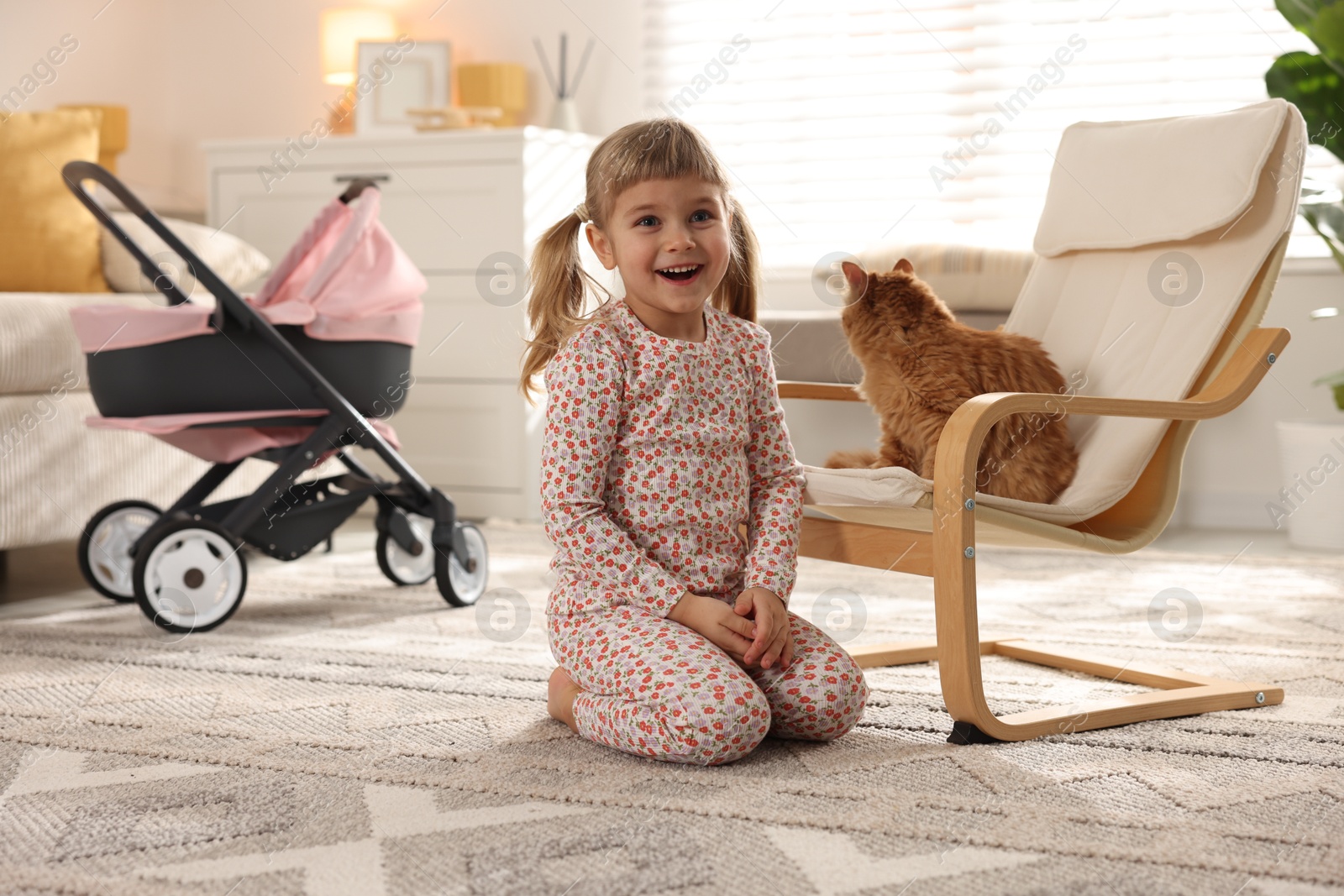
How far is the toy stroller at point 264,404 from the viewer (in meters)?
2.04

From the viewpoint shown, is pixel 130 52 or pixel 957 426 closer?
pixel 957 426

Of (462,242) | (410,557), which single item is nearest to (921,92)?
(462,242)

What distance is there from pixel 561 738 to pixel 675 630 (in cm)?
20

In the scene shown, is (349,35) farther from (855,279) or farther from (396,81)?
(855,279)

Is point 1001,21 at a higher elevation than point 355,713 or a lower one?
higher

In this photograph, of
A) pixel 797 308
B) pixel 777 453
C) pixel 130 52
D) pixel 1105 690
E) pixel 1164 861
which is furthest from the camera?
pixel 130 52

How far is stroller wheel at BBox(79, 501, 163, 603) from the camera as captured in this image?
2.24 m

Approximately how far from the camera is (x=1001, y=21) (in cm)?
343

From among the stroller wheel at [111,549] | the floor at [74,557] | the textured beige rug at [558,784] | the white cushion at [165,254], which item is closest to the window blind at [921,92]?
the floor at [74,557]

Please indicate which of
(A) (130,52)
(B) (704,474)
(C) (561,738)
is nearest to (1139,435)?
(B) (704,474)

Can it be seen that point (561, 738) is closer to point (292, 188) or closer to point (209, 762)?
point (209, 762)

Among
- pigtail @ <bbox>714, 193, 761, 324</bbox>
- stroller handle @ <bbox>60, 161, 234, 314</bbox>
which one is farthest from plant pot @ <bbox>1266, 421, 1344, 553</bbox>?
stroller handle @ <bbox>60, 161, 234, 314</bbox>

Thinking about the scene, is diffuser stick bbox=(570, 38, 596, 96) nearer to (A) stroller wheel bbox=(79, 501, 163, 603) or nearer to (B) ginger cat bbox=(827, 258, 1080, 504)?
(A) stroller wheel bbox=(79, 501, 163, 603)

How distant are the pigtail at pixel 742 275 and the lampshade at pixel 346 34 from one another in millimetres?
2629
